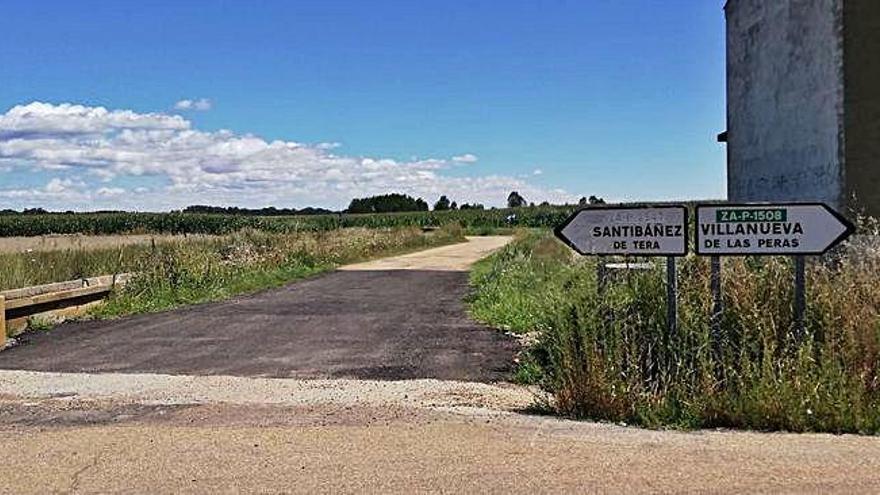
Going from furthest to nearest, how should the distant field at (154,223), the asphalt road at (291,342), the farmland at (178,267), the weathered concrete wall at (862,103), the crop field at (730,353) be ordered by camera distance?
1. the distant field at (154,223)
2. the farmland at (178,267)
3. the weathered concrete wall at (862,103)
4. the asphalt road at (291,342)
5. the crop field at (730,353)

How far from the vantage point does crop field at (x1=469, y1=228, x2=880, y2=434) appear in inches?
269

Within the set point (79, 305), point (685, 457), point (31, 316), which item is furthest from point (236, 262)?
point (685, 457)

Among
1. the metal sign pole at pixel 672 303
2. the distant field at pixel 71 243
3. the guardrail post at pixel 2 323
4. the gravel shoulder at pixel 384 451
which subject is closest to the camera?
the gravel shoulder at pixel 384 451

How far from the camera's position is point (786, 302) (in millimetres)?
8172

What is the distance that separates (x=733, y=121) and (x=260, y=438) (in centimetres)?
1638

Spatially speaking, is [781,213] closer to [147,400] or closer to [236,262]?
[147,400]

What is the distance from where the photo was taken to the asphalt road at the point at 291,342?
10.3 metres

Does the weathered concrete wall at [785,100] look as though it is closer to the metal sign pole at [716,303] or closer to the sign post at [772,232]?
the sign post at [772,232]

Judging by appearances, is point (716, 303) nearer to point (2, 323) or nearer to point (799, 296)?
point (799, 296)

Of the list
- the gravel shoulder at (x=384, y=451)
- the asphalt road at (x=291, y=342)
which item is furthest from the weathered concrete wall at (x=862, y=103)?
the gravel shoulder at (x=384, y=451)

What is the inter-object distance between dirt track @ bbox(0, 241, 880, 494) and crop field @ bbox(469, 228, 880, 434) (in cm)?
32

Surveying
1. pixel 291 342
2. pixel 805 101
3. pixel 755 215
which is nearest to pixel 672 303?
pixel 755 215

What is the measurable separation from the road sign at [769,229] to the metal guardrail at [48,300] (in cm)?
938

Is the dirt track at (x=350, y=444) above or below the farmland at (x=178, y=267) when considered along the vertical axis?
below
